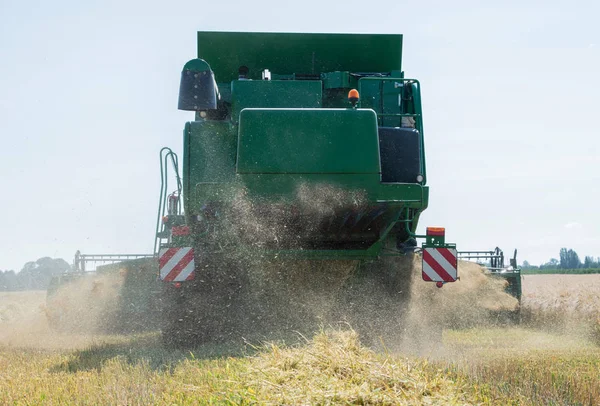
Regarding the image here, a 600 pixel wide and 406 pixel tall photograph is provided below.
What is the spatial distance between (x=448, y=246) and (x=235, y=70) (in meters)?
3.51

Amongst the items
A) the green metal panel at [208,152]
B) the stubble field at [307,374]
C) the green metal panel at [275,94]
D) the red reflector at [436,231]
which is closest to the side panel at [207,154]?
the green metal panel at [208,152]

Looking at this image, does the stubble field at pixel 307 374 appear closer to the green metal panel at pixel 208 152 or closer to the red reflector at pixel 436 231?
the red reflector at pixel 436 231

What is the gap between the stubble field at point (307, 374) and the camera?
4.07m

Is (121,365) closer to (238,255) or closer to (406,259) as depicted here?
(238,255)

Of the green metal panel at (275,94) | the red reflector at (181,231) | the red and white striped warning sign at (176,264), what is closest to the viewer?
the red and white striped warning sign at (176,264)

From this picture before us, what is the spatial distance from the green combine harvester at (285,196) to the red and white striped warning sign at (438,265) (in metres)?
0.01

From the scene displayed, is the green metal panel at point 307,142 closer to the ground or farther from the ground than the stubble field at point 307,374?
farther from the ground

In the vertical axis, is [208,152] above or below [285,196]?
above

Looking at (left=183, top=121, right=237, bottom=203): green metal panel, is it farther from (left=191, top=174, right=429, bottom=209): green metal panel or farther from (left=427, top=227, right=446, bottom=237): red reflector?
(left=427, top=227, right=446, bottom=237): red reflector

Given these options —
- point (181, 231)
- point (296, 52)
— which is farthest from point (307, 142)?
point (296, 52)

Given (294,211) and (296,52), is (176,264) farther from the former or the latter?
(296,52)

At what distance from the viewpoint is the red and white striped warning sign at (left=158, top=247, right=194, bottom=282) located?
280 inches

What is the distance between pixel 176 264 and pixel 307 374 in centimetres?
305

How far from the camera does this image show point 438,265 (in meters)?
7.40
